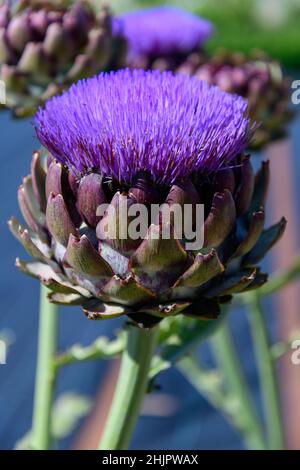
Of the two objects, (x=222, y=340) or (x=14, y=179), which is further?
(x=14, y=179)

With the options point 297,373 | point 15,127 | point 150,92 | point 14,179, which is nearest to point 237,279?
point 150,92

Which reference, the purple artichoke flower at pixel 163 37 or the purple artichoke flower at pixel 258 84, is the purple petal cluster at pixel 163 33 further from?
the purple artichoke flower at pixel 258 84

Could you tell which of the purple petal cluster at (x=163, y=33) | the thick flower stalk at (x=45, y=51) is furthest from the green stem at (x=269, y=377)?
the purple petal cluster at (x=163, y=33)

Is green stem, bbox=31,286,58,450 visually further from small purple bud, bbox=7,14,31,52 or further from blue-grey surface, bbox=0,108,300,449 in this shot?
blue-grey surface, bbox=0,108,300,449

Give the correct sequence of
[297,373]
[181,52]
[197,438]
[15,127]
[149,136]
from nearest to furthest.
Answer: [149,136]
[181,52]
[197,438]
[297,373]
[15,127]

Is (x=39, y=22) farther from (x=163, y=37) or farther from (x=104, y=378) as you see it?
(x=104, y=378)

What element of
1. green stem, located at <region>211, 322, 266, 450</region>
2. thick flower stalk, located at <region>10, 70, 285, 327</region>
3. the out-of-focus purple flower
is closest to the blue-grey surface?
green stem, located at <region>211, 322, 266, 450</region>

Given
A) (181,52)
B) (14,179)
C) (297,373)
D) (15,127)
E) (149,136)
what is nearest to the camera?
(149,136)

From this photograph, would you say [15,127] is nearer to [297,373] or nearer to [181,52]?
[297,373]

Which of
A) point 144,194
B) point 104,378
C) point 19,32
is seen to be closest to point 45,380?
point 144,194
